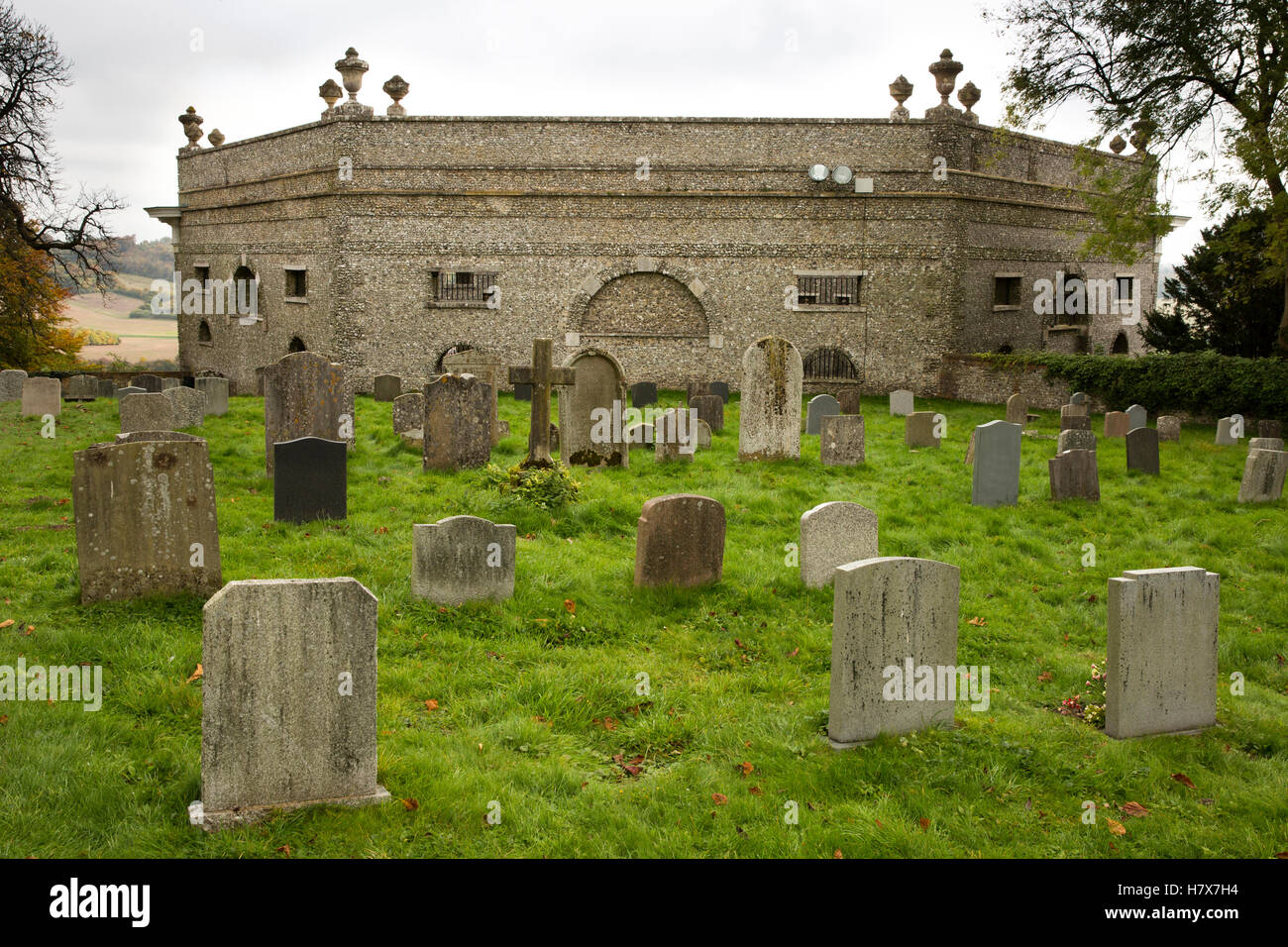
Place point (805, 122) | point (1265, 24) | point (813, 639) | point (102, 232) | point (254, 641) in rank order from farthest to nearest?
point (102, 232) < point (805, 122) < point (1265, 24) < point (813, 639) < point (254, 641)

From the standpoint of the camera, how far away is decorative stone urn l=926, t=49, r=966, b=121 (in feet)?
81.1

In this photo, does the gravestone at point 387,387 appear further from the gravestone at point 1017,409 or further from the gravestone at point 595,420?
the gravestone at point 1017,409

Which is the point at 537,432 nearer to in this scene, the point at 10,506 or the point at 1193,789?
the point at 10,506

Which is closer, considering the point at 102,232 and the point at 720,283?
the point at 720,283

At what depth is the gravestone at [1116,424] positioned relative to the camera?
17.3 m

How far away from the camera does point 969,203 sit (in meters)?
25.8

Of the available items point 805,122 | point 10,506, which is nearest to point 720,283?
point 805,122

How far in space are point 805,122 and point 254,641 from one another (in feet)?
76.7

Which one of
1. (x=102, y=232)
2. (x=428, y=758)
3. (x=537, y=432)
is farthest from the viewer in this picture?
(x=102, y=232)

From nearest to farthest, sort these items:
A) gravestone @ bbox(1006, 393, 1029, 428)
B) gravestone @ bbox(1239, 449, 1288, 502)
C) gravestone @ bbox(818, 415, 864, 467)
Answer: gravestone @ bbox(1239, 449, 1288, 502)
gravestone @ bbox(818, 415, 864, 467)
gravestone @ bbox(1006, 393, 1029, 428)

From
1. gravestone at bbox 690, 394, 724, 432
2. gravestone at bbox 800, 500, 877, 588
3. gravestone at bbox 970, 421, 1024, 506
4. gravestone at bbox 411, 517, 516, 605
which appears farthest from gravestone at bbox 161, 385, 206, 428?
gravestone at bbox 970, 421, 1024, 506

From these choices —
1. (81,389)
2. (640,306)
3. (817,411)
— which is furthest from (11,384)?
(817,411)

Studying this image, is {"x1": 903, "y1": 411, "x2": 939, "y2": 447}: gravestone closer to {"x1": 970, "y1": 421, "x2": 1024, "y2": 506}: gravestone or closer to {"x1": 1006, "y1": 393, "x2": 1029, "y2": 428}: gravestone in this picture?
{"x1": 1006, "y1": 393, "x2": 1029, "y2": 428}: gravestone

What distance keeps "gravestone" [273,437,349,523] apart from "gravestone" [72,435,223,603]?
2.46 m
